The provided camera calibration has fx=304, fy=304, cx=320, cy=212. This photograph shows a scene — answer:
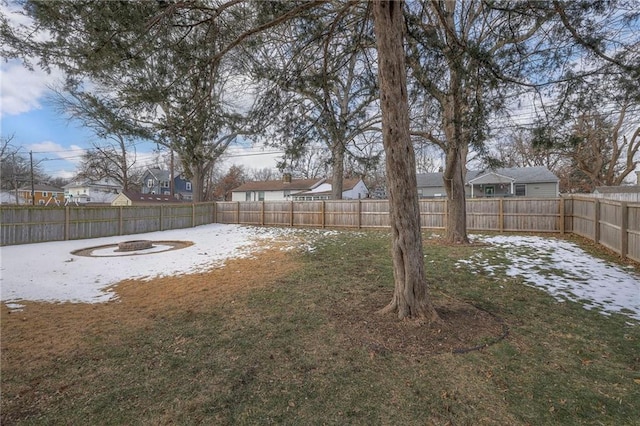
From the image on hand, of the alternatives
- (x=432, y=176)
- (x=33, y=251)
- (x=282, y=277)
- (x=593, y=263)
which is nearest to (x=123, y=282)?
(x=282, y=277)

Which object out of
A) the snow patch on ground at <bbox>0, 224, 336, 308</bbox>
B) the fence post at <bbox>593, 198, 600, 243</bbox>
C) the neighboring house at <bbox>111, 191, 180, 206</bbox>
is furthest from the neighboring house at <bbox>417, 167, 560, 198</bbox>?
the neighboring house at <bbox>111, 191, 180, 206</bbox>

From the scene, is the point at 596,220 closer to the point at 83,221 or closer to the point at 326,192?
the point at 83,221

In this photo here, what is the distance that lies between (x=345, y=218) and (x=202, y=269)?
31.2 ft

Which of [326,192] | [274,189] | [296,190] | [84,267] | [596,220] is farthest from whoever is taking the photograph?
[274,189]

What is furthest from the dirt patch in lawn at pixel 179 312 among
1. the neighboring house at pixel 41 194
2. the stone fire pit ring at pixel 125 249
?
the neighboring house at pixel 41 194

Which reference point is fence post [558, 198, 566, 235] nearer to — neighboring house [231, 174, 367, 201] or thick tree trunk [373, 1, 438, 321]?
thick tree trunk [373, 1, 438, 321]

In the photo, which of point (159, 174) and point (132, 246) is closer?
point (132, 246)

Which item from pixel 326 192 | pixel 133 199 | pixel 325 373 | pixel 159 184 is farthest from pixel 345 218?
pixel 159 184

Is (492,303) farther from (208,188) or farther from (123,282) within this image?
(208,188)

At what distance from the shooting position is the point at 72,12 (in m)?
3.49

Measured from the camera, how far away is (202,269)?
686 centimetres

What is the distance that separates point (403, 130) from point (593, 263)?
5895 millimetres

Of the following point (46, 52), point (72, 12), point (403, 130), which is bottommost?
point (403, 130)

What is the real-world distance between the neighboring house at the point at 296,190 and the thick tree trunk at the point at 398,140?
24091 mm
